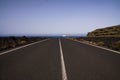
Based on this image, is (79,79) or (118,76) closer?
(79,79)

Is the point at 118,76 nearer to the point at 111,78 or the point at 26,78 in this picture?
the point at 111,78

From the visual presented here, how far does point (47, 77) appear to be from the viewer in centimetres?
711

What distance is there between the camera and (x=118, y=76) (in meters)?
7.30

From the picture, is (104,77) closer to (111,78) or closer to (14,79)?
(111,78)

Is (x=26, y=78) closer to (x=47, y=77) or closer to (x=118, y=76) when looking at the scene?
(x=47, y=77)

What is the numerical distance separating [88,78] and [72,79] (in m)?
0.62

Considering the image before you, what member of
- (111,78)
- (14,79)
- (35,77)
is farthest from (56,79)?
(111,78)

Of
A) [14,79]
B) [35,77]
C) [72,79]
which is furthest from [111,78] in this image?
[14,79]

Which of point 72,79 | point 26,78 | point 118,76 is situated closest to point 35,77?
point 26,78

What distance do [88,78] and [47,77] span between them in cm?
155

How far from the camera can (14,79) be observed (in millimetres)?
6766

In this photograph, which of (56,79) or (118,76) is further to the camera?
(118,76)

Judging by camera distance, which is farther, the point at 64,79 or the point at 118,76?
the point at 118,76

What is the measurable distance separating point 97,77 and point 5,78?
347 centimetres
